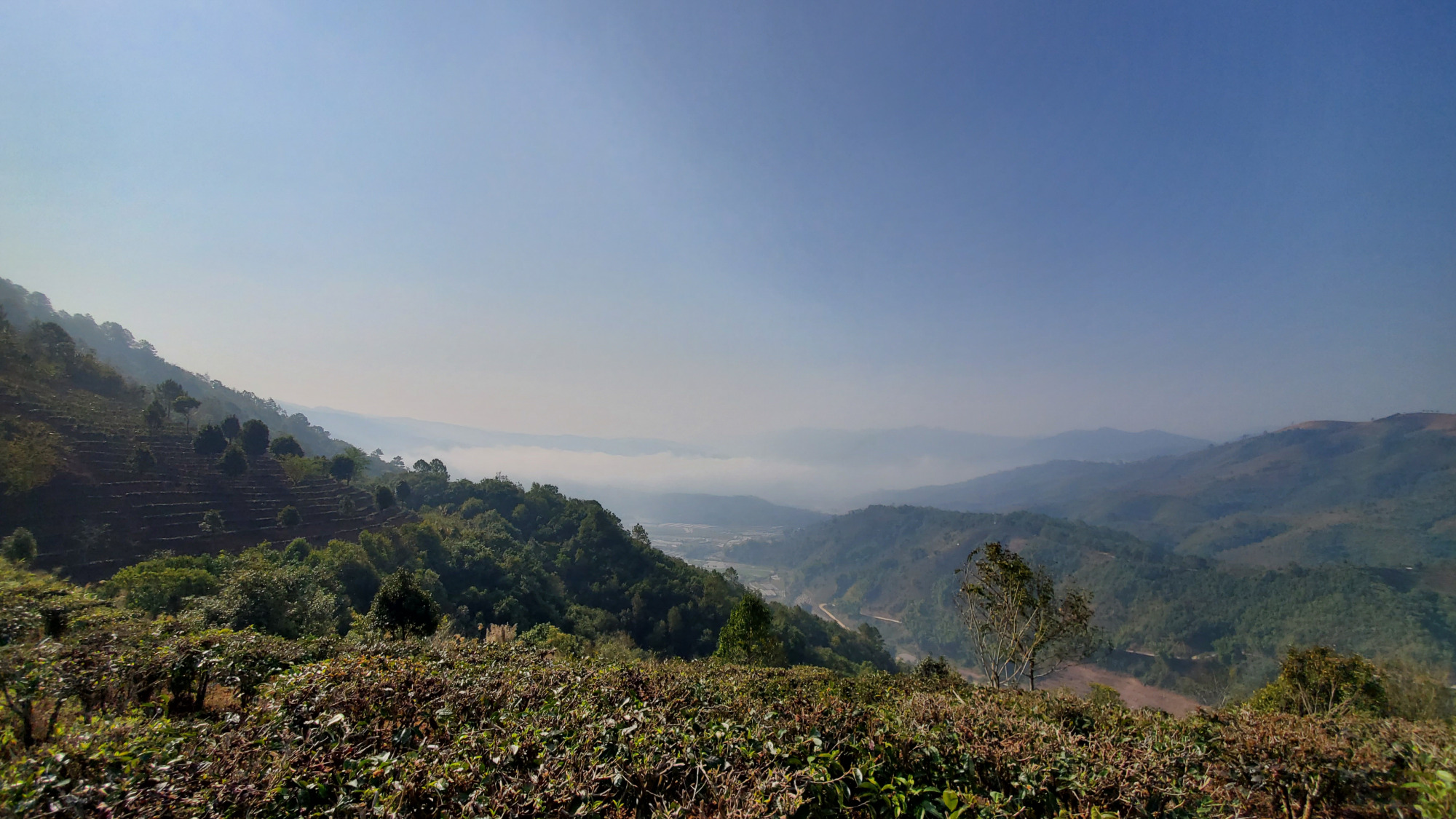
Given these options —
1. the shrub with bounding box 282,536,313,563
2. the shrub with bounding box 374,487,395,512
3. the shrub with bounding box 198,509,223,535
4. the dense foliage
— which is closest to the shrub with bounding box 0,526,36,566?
the dense foliage

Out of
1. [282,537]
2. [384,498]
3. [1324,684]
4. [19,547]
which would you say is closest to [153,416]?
[384,498]

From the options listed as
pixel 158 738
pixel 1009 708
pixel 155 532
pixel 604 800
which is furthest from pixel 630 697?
pixel 155 532

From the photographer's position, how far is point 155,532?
3070 cm

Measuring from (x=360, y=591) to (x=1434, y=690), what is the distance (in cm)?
5717

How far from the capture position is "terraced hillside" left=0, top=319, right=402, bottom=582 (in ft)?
89.9

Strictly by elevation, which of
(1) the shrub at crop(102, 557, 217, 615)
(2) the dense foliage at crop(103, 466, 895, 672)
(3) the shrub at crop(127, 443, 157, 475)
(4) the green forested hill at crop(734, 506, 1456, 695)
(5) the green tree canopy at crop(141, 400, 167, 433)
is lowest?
(4) the green forested hill at crop(734, 506, 1456, 695)

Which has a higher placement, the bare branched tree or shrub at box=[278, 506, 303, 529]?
the bare branched tree

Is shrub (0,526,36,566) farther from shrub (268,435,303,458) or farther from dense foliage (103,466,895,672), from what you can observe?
shrub (268,435,303,458)

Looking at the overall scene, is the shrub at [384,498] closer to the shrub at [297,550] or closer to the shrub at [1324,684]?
the shrub at [297,550]

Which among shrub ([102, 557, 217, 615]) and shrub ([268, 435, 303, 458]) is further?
shrub ([268, 435, 303, 458])

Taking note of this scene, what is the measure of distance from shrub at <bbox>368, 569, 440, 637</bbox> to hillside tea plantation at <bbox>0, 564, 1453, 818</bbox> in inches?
430

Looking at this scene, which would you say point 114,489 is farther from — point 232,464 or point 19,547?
point 19,547

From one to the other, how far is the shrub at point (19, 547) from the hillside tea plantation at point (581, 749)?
29.3m

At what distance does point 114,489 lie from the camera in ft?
106
